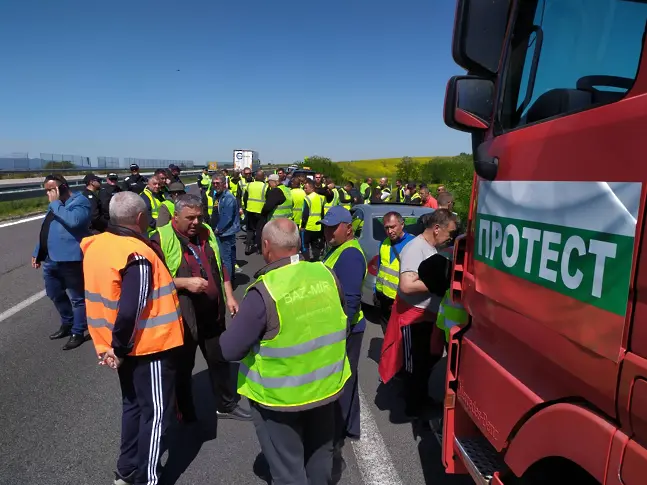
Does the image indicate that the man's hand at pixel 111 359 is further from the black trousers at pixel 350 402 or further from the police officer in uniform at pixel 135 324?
the black trousers at pixel 350 402

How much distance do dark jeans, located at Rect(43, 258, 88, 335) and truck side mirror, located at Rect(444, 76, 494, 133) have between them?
4.83 m

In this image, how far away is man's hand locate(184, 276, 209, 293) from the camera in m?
3.08

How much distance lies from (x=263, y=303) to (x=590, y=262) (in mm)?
1365

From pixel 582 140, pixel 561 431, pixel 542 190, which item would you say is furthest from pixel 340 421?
pixel 582 140

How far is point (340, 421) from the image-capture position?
3342mm

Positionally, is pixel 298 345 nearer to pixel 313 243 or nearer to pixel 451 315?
pixel 451 315

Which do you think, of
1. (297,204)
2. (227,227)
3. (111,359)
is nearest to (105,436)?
(111,359)

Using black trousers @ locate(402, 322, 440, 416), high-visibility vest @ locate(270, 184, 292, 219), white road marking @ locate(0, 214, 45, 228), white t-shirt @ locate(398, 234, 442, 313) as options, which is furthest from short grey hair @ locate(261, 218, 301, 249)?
white road marking @ locate(0, 214, 45, 228)

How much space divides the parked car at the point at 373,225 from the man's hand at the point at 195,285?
353 cm

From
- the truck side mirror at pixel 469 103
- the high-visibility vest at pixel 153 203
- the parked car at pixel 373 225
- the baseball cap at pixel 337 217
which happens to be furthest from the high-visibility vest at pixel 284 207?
the truck side mirror at pixel 469 103

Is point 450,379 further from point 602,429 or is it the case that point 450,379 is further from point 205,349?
point 205,349

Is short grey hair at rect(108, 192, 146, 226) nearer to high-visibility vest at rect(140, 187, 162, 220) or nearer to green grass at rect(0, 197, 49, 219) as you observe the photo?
high-visibility vest at rect(140, 187, 162, 220)

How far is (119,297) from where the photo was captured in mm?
2580

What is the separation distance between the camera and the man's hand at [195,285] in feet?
10.1
